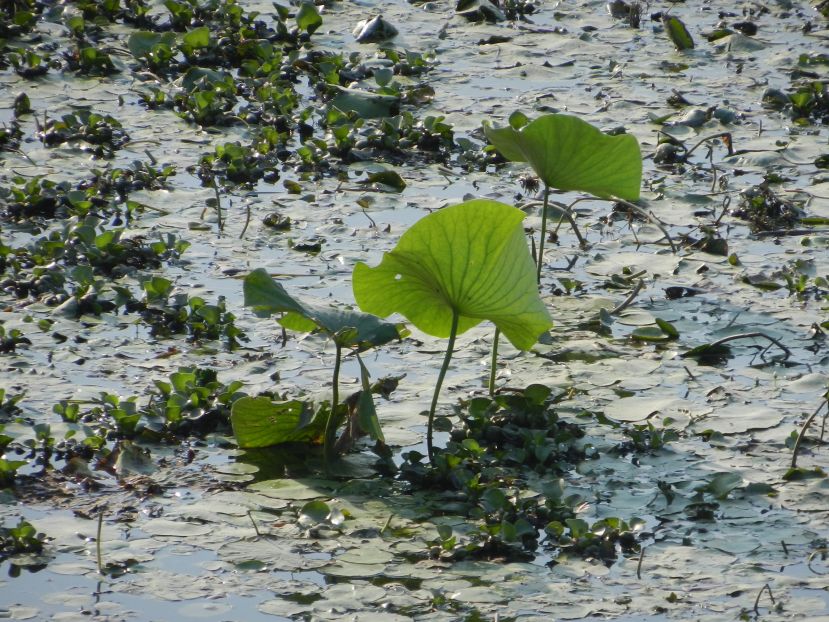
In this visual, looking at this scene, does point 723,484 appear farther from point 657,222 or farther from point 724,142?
point 724,142

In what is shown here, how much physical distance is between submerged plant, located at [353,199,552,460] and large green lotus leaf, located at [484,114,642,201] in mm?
423

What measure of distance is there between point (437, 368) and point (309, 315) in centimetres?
75

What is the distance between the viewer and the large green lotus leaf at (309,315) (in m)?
2.73

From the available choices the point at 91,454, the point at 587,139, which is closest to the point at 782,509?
the point at 587,139

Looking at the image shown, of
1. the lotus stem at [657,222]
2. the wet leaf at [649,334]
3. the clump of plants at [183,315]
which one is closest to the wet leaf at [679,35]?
the lotus stem at [657,222]

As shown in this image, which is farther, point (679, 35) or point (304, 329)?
point (679, 35)

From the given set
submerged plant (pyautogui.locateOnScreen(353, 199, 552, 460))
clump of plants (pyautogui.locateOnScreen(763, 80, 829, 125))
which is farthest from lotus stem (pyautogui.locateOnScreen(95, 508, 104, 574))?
clump of plants (pyautogui.locateOnScreen(763, 80, 829, 125))

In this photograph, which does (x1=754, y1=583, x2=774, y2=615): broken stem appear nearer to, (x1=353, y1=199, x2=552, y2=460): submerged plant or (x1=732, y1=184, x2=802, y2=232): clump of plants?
(x1=353, y1=199, x2=552, y2=460): submerged plant

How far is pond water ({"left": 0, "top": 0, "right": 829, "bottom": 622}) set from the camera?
244 centimetres

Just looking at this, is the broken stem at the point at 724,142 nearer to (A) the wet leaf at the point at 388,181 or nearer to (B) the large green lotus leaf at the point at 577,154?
(A) the wet leaf at the point at 388,181

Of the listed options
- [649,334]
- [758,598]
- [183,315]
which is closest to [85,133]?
[183,315]

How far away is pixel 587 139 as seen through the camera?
3174mm

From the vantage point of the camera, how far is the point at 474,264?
2.80 meters

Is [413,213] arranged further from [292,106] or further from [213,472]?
[213,472]
